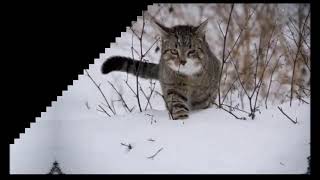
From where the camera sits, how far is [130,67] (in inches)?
239

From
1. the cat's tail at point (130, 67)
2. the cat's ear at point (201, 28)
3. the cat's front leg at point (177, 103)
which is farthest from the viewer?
the cat's tail at point (130, 67)

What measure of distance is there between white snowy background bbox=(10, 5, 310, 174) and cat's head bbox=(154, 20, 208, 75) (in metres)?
0.54

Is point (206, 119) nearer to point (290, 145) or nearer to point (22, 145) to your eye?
point (290, 145)

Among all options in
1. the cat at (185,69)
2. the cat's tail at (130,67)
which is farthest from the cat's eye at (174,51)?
the cat's tail at (130,67)

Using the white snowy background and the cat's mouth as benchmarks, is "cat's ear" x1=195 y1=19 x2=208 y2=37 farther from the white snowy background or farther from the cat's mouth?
the white snowy background

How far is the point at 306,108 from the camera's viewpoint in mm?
4805

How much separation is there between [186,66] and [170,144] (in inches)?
56.2

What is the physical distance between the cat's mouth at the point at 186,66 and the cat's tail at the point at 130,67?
502 mm

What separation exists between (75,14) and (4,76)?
0.69m

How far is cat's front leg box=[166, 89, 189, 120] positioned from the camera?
199 inches

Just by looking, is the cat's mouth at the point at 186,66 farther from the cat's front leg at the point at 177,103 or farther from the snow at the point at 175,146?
the snow at the point at 175,146

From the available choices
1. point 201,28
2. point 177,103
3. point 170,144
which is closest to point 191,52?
point 201,28

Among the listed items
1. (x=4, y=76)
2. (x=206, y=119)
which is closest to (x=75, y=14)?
(x=4, y=76)

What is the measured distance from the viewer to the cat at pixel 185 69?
536 cm
